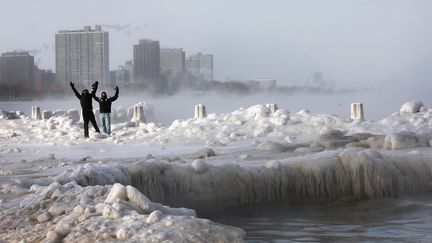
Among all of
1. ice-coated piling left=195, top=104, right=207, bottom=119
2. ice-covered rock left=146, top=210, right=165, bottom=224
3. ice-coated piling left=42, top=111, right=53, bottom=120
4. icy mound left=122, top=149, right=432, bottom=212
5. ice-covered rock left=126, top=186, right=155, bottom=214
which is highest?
ice-coated piling left=195, top=104, right=207, bottom=119

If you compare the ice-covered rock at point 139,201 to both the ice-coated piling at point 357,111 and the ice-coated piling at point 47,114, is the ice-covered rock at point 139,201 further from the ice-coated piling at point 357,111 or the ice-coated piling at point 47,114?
the ice-coated piling at point 47,114

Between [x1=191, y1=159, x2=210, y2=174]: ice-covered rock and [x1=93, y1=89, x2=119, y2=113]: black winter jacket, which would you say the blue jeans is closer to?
[x1=93, y1=89, x2=119, y2=113]: black winter jacket

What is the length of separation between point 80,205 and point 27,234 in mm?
498

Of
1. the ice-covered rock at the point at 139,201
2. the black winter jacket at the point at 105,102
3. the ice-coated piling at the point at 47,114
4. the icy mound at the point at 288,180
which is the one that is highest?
the black winter jacket at the point at 105,102

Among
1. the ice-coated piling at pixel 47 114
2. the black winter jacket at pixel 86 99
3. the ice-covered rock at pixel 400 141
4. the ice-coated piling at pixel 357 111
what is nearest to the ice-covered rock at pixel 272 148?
the ice-covered rock at pixel 400 141

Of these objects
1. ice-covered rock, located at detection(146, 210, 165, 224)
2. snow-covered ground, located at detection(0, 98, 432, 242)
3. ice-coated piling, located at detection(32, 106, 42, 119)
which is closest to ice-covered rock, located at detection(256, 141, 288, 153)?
snow-covered ground, located at detection(0, 98, 432, 242)

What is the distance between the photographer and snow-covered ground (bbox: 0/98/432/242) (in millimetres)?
5812

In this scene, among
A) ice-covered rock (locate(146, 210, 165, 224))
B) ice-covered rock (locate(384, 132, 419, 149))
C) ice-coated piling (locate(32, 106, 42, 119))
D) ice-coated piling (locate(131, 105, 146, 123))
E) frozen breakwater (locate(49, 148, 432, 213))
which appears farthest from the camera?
ice-coated piling (locate(32, 106, 42, 119))

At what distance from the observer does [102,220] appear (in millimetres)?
5738

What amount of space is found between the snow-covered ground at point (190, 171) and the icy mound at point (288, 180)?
0.05 feet

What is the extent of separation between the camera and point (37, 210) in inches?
255

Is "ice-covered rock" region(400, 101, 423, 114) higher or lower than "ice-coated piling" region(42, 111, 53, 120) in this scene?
higher

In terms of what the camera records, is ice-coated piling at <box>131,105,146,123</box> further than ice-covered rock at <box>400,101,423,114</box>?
Yes

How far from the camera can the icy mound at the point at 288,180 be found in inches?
365
